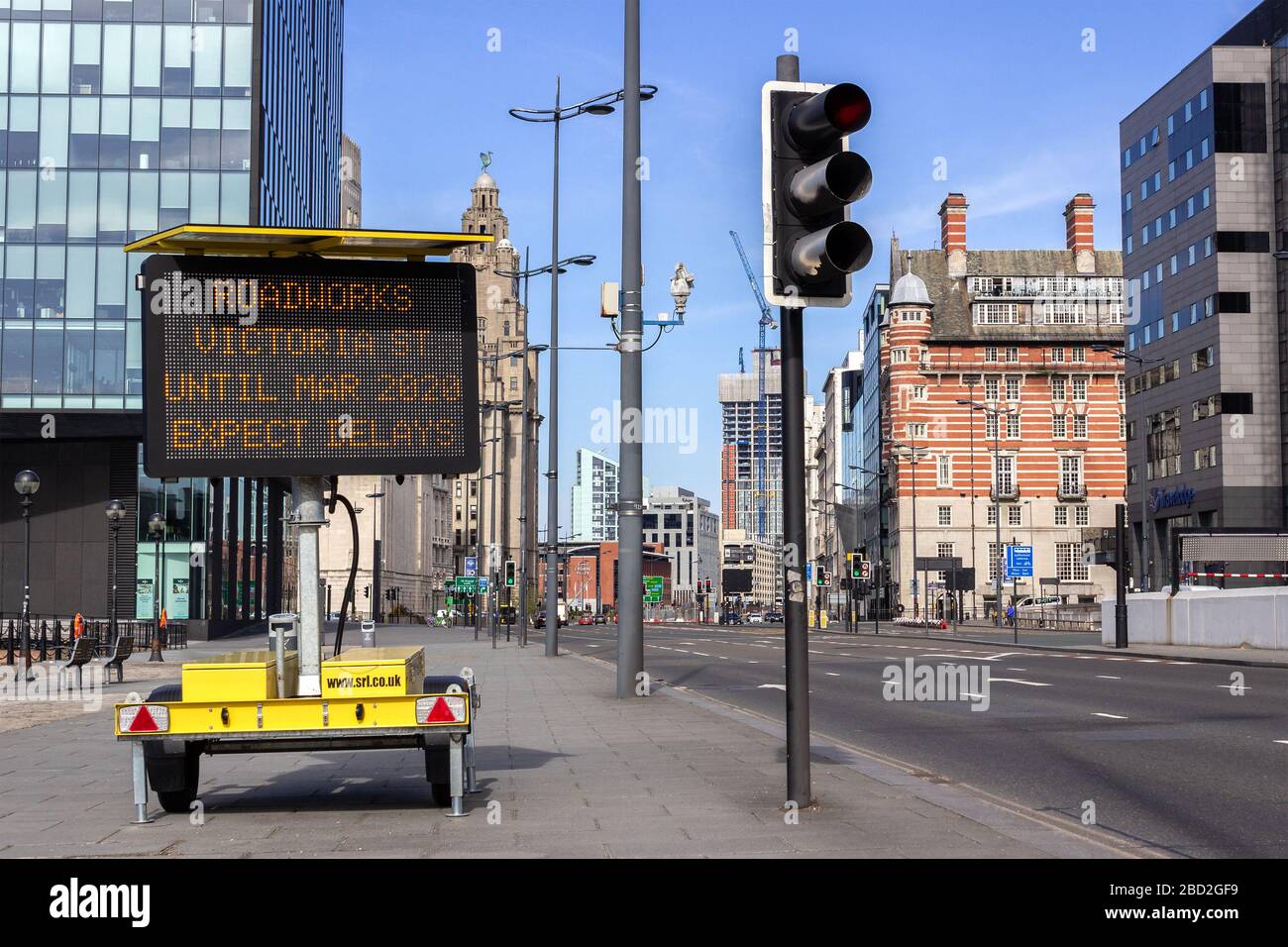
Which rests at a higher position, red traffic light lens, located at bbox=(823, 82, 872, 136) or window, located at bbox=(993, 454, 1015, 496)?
window, located at bbox=(993, 454, 1015, 496)

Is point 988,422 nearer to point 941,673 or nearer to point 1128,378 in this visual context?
point 1128,378

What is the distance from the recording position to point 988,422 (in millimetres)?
115188

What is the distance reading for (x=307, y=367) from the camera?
382 inches

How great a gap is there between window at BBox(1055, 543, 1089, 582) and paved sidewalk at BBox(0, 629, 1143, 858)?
337 ft

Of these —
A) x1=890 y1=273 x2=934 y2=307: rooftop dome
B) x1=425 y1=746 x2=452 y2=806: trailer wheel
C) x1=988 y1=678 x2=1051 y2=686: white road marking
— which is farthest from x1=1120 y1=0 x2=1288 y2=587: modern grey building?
x1=425 y1=746 x2=452 y2=806: trailer wheel

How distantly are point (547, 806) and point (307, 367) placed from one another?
334 cm

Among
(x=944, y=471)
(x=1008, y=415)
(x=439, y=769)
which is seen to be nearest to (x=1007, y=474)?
(x=1008, y=415)

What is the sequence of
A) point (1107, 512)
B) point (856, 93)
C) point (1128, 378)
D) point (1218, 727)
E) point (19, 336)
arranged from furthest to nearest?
point (1107, 512)
point (1128, 378)
point (19, 336)
point (1218, 727)
point (856, 93)

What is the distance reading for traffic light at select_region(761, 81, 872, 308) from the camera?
8719 mm

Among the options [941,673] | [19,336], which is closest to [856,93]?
[941,673]

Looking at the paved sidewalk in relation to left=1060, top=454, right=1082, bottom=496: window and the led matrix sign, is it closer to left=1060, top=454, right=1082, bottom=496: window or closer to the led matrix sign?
the led matrix sign

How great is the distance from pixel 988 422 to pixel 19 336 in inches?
3103

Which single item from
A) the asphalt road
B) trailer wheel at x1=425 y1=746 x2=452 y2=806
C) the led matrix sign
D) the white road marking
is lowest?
the white road marking

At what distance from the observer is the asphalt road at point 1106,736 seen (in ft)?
31.8
